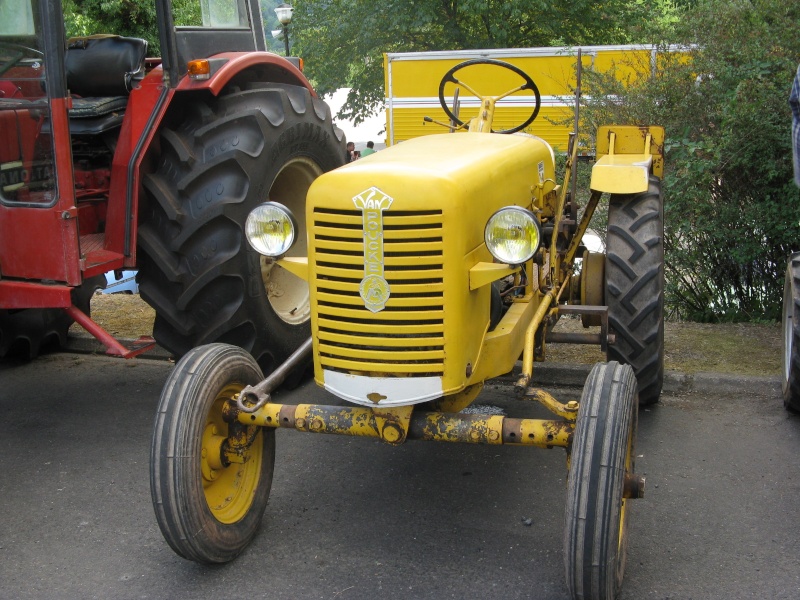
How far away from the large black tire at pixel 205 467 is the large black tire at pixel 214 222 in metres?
1.01

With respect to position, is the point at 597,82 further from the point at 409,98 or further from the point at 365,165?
the point at 409,98

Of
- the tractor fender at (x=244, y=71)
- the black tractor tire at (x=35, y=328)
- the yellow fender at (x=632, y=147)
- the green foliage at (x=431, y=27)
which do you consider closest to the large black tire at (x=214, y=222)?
the tractor fender at (x=244, y=71)

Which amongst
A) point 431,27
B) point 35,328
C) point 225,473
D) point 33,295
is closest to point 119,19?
point 35,328

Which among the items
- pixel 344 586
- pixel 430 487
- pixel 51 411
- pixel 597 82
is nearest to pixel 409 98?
pixel 597 82

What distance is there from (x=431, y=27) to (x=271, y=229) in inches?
570

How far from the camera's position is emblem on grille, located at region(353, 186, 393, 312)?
3227mm

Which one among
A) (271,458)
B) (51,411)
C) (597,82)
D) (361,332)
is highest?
(597,82)

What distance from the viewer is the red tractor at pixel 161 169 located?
4344 millimetres

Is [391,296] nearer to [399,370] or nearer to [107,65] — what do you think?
[399,370]

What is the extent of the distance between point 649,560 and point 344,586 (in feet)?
3.74

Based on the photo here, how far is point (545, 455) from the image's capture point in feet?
14.6

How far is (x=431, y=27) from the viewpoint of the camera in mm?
17172

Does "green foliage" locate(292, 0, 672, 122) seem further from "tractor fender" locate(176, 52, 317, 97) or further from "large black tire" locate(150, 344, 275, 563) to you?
"large black tire" locate(150, 344, 275, 563)

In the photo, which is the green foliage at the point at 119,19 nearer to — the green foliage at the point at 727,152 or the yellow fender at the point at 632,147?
the green foliage at the point at 727,152
